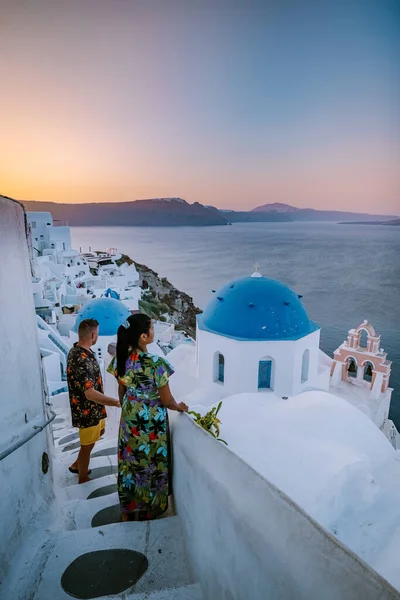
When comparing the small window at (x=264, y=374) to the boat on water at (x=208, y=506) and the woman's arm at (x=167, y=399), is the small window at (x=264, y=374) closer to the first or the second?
the boat on water at (x=208, y=506)

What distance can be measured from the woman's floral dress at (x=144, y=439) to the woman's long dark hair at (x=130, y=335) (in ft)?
0.18

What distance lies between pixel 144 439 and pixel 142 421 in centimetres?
15

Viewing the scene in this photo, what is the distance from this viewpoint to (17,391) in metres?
2.35

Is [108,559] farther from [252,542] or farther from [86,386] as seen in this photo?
[86,386]

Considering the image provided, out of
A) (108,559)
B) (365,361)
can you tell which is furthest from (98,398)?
(365,361)

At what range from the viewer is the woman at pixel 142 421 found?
8.20ft

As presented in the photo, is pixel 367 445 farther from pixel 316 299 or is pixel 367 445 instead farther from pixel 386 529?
pixel 316 299

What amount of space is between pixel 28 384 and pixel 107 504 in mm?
1295

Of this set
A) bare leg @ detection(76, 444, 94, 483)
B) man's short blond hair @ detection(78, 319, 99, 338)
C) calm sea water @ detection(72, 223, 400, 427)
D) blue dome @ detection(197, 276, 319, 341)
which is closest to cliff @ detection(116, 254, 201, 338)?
calm sea water @ detection(72, 223, 400, 427)

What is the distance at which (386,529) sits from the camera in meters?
2.39

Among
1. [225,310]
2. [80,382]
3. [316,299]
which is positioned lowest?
[316,299]

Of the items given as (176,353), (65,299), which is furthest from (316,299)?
(176,353)

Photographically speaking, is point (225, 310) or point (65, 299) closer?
point (225, 310)

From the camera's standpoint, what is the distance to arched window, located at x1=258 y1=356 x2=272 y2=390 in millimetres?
8180
